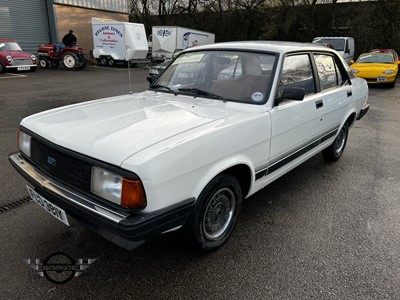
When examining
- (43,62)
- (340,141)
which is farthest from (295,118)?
(43,62)

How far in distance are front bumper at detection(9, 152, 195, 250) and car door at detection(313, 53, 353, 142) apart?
2.51 m

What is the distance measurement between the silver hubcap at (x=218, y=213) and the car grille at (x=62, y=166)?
942 mm

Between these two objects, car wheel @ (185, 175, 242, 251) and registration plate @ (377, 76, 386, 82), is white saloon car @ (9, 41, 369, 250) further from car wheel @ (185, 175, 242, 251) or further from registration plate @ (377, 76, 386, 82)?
registration plate @ (377, 76, 386, 82)

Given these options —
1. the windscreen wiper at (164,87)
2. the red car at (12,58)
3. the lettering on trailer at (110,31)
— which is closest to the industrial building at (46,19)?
the lettering on trailer at (110,31)

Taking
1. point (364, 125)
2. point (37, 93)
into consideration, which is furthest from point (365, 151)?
point (37, 93)

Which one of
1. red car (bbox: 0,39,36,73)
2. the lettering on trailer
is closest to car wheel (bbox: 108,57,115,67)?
the lettering on trailer

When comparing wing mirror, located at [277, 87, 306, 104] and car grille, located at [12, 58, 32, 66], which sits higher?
wing mirror, located at [277, 87, 306, 104]

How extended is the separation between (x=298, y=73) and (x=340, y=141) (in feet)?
6.36

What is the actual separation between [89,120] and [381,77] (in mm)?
12723

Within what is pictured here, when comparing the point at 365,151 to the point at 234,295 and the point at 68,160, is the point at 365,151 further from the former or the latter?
the point at 68,160

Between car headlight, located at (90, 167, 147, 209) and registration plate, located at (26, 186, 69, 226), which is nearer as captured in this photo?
car headlight, located at (90, 167, 147, 209)

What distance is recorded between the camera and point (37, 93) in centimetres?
1055

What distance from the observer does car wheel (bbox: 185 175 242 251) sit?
2.35 meters

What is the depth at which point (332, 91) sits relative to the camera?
13.3ft
